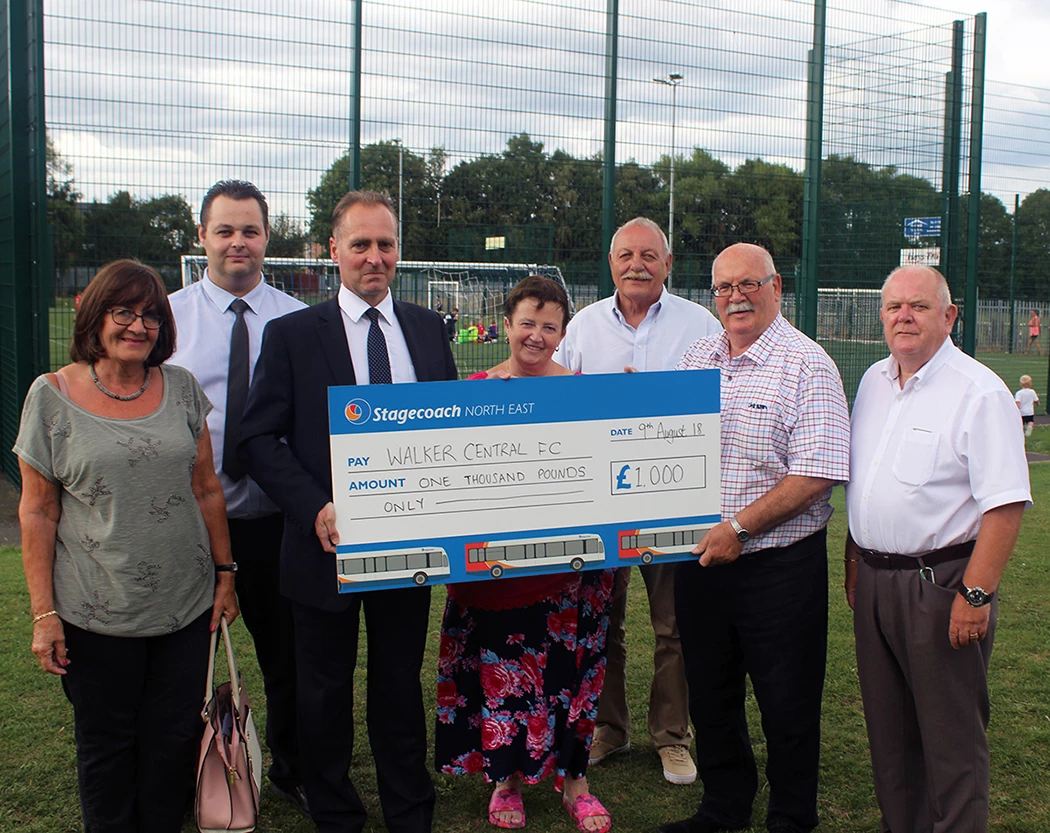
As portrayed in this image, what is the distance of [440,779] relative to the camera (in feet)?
13.0

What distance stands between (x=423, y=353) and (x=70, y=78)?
526cm

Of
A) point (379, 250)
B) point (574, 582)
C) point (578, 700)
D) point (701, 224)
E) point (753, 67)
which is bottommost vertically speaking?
point (578, 700)

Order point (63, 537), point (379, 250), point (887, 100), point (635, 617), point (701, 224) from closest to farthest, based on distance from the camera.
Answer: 1. point (63, 537)
2. point (379, 250)
3. point (635, 617)
4. point (701, 224)
5. point (887, 100)

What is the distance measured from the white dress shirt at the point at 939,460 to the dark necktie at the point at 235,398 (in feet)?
7.23

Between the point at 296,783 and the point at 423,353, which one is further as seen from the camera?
the point at 296,783

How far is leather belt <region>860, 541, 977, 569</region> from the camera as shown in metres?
2.92

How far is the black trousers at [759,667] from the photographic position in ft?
10.6

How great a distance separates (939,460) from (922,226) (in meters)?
9.11

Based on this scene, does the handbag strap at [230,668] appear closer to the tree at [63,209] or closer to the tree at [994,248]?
the tree at [63,209]

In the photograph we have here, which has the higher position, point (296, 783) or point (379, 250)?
point (379, 250)

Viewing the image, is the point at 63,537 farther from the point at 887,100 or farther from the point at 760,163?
the point at 887,100

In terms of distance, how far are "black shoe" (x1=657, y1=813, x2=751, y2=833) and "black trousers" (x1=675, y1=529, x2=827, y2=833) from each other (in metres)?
0.02

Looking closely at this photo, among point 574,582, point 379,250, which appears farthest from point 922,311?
point 379,250

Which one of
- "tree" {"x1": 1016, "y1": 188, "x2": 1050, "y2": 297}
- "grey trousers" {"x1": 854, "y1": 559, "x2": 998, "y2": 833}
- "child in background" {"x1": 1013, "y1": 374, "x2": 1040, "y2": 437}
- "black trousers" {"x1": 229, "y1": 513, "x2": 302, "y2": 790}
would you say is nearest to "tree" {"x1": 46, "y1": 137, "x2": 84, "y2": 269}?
"black trousers" {"x1": 229, "y1": 513, "x2": 302, "y2": 790}
